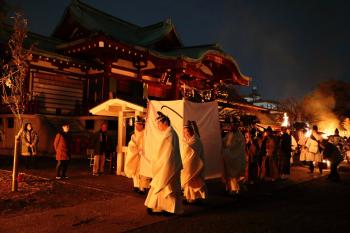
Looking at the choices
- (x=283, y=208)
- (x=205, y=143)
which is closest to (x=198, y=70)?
(x=205, y=143)

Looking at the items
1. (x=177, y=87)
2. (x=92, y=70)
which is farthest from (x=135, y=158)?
(x=177, y=87)

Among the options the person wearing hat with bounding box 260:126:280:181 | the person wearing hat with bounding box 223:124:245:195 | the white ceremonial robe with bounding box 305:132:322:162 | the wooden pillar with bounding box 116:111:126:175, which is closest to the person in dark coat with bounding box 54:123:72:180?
the wooden pillar with bounding box 116:111:126:175

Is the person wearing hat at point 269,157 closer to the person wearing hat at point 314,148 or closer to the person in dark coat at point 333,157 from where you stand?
the person in dark coat at point 333,157

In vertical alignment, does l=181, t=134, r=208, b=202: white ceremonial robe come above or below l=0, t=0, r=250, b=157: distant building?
below

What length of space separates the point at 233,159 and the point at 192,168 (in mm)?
2108

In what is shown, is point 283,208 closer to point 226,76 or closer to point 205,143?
point 205,143

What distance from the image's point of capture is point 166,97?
23328mm

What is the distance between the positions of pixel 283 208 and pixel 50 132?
12912 millimetres

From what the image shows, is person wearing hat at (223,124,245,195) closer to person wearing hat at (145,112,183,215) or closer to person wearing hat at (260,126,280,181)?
person wearing hat at (145,112,183,215)

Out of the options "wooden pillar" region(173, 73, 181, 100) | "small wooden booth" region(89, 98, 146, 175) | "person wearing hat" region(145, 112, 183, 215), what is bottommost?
"person wearing hat" region(145, 112, 183, 215)

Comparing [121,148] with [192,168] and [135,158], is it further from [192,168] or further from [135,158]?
[192,168]

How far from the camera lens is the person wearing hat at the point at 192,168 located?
303 inches

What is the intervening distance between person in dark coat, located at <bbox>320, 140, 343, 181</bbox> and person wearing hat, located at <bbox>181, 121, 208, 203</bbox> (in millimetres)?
7708

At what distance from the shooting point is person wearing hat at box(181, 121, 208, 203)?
7.68 meters
